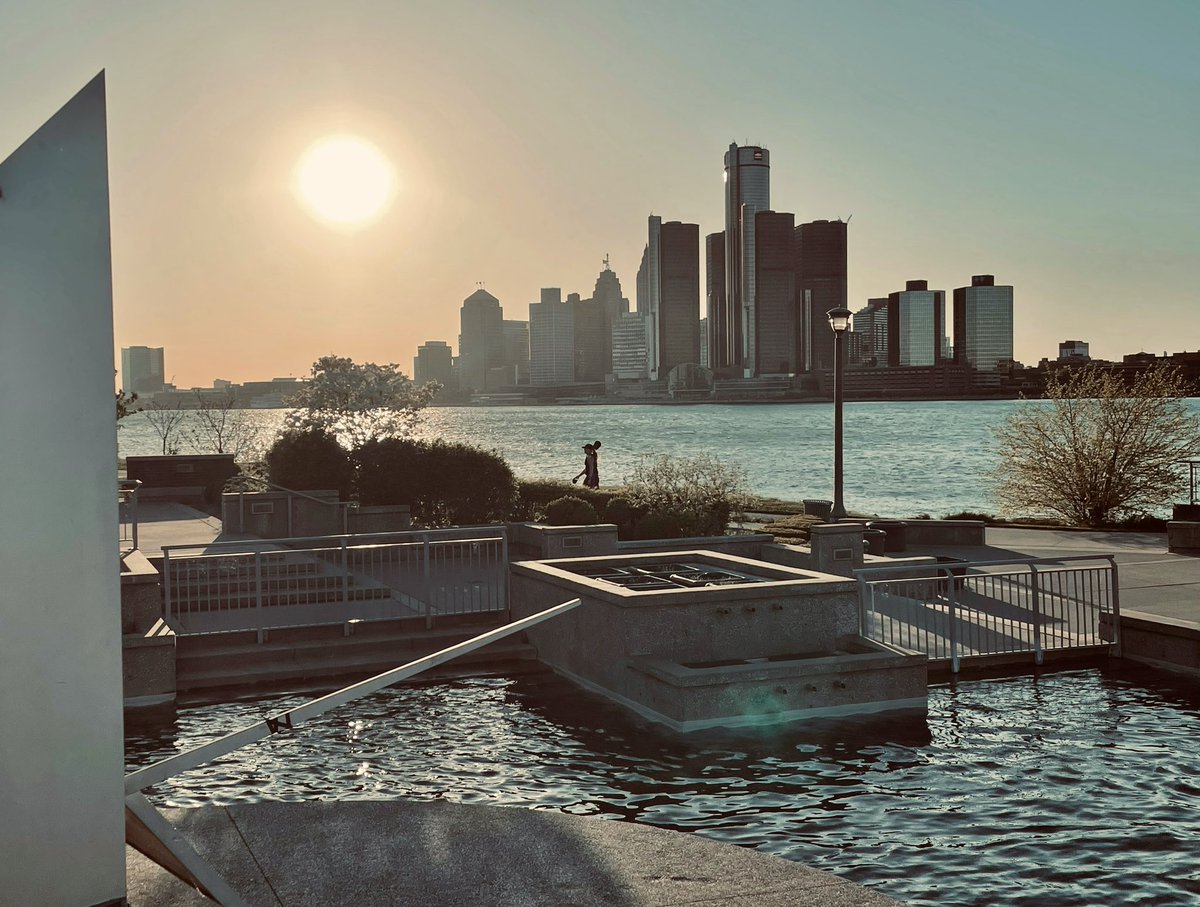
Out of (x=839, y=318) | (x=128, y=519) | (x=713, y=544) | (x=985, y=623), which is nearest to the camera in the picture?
(x=985, y=623)

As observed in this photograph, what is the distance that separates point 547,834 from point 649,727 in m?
Result: 3.71

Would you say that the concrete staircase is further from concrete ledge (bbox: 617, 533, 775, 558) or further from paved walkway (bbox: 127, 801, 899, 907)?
paved walkway (bbox: 127, 801, 899, 907)

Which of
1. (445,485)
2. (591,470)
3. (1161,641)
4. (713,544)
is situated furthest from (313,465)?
(1161,641)

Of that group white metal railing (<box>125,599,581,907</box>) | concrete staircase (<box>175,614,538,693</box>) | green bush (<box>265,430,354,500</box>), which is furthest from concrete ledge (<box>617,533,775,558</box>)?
white metal railing (<box>125,599,581,907</box>)

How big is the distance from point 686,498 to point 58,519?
59.1 feet

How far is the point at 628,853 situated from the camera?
651 cm

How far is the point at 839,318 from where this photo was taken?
80.7ft

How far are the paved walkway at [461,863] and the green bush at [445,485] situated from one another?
16.1 m

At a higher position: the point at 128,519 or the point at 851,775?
the point at 128,519

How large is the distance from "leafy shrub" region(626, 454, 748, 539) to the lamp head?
3.75 m

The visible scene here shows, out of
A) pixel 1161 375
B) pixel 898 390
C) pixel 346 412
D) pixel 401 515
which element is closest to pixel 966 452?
pixel 898 390

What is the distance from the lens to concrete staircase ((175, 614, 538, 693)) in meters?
12.3

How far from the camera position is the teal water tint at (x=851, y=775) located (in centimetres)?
718

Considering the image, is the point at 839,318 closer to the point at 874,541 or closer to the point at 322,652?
the point at 874,541
